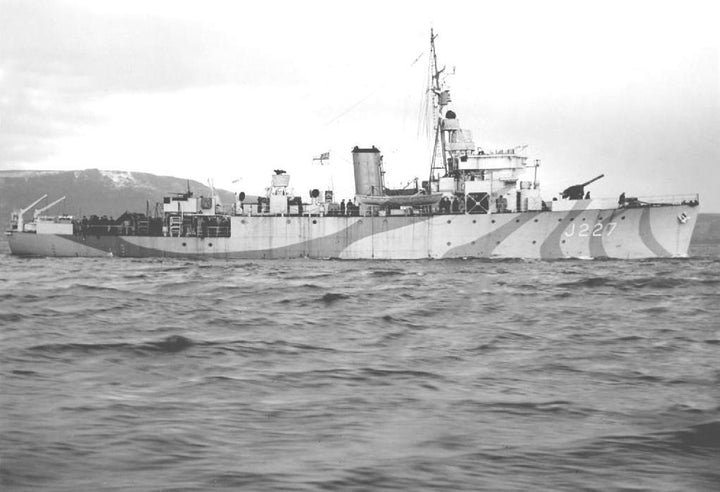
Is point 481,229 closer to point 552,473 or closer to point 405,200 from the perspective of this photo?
point 405,200

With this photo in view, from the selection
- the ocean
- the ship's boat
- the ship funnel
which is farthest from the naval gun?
the ocean

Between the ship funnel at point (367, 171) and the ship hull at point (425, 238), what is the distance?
4295mm

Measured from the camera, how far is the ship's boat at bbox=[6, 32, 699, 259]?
128 ft

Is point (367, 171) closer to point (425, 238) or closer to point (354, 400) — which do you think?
point (425, 238)

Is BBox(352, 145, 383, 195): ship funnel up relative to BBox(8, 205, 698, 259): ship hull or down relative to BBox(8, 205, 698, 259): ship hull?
up

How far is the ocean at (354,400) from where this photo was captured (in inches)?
172

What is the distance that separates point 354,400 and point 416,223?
35034mm

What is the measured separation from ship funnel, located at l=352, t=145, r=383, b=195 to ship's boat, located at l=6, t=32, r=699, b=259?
0.07 metres

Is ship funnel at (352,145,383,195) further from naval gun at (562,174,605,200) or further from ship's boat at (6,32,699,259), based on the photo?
naval gun at (562,174,605,200)

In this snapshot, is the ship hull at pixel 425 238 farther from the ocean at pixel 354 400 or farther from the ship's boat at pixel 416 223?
the ocean at pixel 354 400

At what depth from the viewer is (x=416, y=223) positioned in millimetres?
40938

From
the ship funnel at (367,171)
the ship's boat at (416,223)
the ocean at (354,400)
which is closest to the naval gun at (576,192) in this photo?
the ship's boat at (416,223)

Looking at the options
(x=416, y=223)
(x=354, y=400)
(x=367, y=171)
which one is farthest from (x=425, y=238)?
(x=354, y=400)

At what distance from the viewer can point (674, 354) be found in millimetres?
8781
